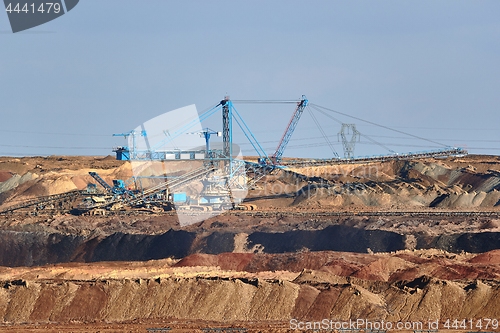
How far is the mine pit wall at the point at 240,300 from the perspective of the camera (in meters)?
37.7

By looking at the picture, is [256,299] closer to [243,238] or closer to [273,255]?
[273,255]

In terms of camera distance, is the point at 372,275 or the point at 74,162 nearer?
the point at 372,275

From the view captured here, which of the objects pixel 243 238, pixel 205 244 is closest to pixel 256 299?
pixel 205 244

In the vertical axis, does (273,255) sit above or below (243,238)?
above

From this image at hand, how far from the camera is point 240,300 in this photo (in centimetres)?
3988

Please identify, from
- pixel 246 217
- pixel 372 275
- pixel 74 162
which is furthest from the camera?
pixel 74 162

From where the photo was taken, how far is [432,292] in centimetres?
3841

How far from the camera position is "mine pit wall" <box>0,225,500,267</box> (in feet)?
205

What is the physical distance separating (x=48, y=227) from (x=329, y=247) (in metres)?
29.5

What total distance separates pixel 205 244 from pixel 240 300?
27638 mm

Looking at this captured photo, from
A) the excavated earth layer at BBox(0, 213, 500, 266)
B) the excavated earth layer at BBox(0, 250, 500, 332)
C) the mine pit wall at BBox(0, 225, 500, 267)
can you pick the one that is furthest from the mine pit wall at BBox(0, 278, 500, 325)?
the excavated earth layer at BBox(0, 213, 500, 266)

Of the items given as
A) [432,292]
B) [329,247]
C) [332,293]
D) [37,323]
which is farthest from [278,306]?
[329,247]

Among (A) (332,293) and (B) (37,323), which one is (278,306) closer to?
(A) (332,293)

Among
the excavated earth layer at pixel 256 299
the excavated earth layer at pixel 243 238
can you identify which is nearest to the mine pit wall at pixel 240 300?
the excavated earth layer at pixel 256 299
